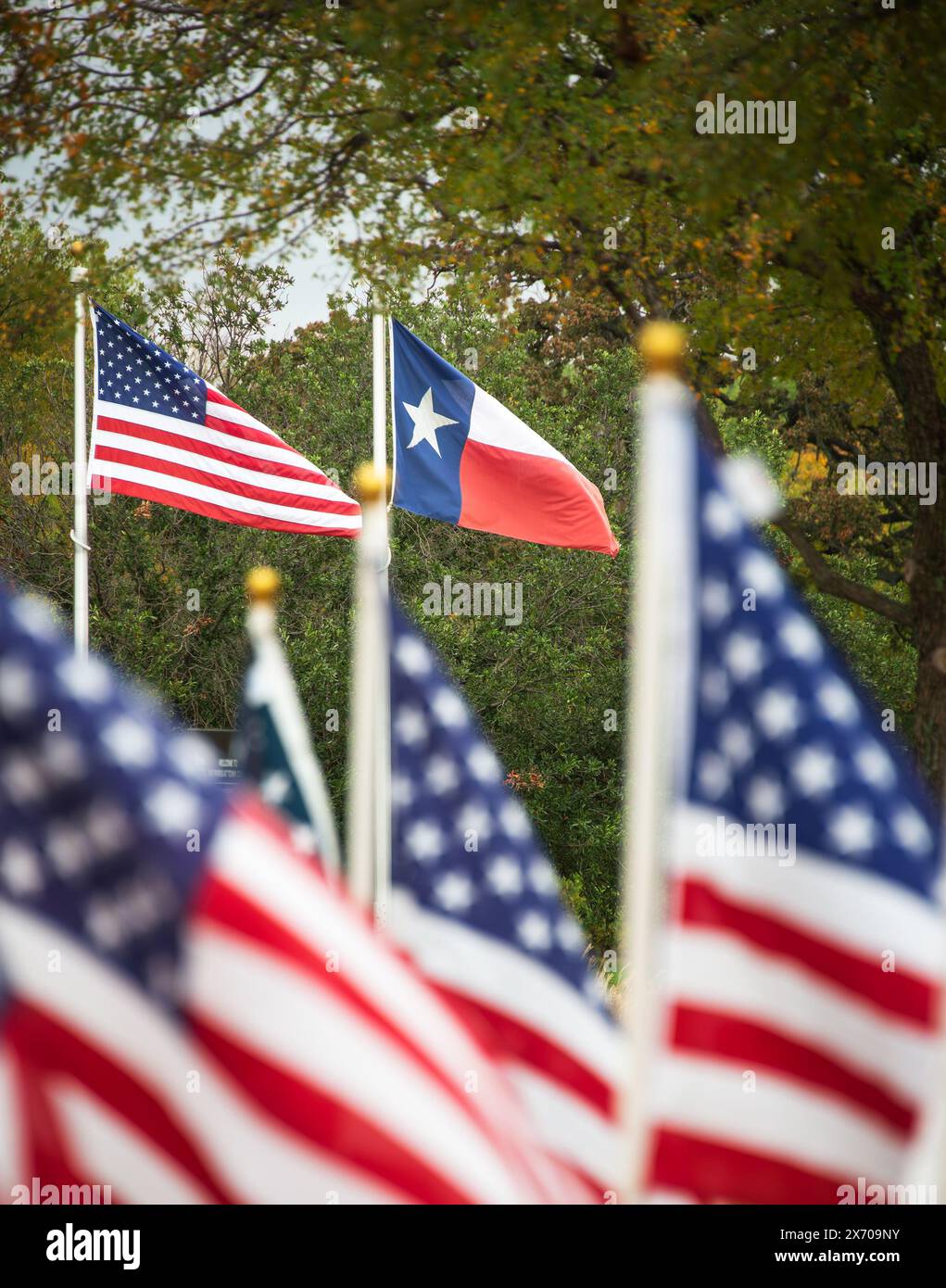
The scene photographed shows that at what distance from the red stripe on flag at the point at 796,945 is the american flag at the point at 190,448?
9024 millimetres

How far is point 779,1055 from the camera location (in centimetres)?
251

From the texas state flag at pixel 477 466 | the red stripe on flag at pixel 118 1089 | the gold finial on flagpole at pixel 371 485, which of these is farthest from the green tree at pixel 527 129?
the red stripe on flag at pixel 118 1089

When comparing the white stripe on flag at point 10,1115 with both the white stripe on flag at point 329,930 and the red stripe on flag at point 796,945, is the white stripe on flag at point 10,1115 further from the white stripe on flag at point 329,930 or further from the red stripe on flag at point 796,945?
the red stripe on flag at point 796,945

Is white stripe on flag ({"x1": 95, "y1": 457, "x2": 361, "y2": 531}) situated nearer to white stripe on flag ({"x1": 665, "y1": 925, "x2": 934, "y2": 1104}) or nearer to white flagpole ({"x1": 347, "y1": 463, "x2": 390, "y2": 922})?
white flagpole ({"x1": 347, "y1": 463, "x2": 390, "y2": 922})

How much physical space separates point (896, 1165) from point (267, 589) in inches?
67.7

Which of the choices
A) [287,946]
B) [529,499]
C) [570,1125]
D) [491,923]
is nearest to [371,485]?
[491,923]

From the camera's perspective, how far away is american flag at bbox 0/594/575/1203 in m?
2.00

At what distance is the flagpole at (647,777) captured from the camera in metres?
2.39

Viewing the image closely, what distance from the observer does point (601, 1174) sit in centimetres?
304

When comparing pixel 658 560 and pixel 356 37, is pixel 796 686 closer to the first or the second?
pixel 658 560

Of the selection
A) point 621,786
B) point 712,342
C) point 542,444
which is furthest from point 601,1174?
point 621,786

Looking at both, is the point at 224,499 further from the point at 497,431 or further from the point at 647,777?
the point at 647,777

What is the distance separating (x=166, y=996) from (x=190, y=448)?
9.87m

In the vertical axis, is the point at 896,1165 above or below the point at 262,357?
below
